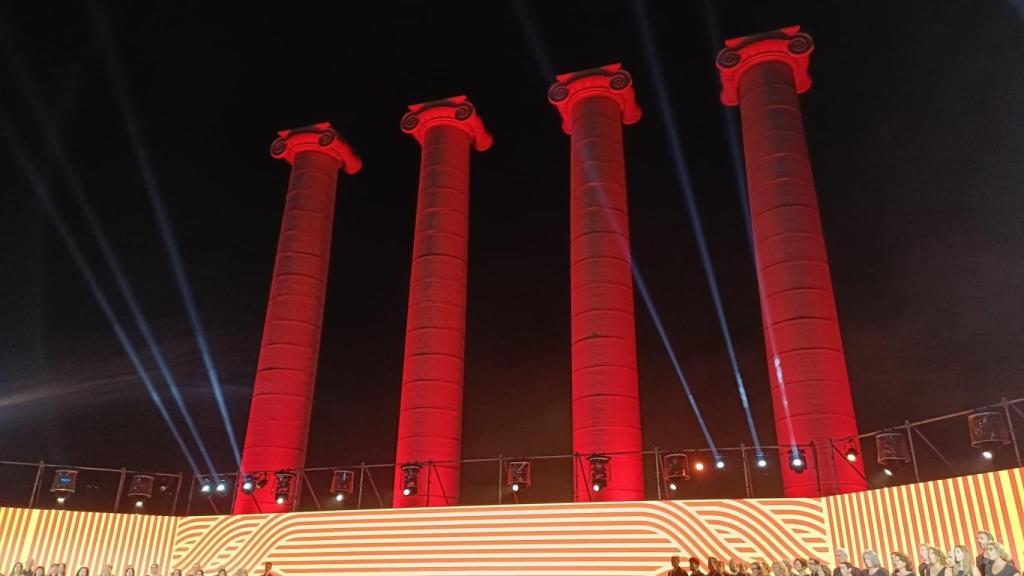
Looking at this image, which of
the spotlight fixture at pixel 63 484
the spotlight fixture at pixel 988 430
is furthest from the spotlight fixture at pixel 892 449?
the spotlight fixture at pixel 63 484

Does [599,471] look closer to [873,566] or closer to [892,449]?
[892,449]

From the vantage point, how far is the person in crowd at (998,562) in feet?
33.3

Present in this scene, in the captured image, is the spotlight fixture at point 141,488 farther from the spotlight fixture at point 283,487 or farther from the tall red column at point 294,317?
the tall red column at point 294,317

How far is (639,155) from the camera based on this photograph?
3803 cm

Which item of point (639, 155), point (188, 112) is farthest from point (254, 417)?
point (639, 155)

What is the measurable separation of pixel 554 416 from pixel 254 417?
1481 cm

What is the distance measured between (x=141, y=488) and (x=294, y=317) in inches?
368

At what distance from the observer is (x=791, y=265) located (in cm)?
2336

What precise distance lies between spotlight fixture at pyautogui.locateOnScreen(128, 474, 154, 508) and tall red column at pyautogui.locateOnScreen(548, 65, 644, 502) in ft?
40.1

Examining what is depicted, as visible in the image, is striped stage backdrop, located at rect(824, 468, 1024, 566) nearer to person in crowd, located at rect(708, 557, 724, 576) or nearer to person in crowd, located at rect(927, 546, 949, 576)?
person in crowd, located at rect(927, 546, 949, 576)

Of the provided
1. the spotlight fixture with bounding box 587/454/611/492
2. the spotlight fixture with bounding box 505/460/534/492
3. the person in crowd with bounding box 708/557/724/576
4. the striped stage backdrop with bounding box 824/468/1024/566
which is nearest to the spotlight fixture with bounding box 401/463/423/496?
the spotlight fixture with bounding box 505/460/534/492

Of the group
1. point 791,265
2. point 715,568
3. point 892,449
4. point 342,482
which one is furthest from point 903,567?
point 342,482

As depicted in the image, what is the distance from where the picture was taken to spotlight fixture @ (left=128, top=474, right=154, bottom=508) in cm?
2148

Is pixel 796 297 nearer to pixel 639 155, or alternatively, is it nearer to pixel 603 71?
pixel 603 71
